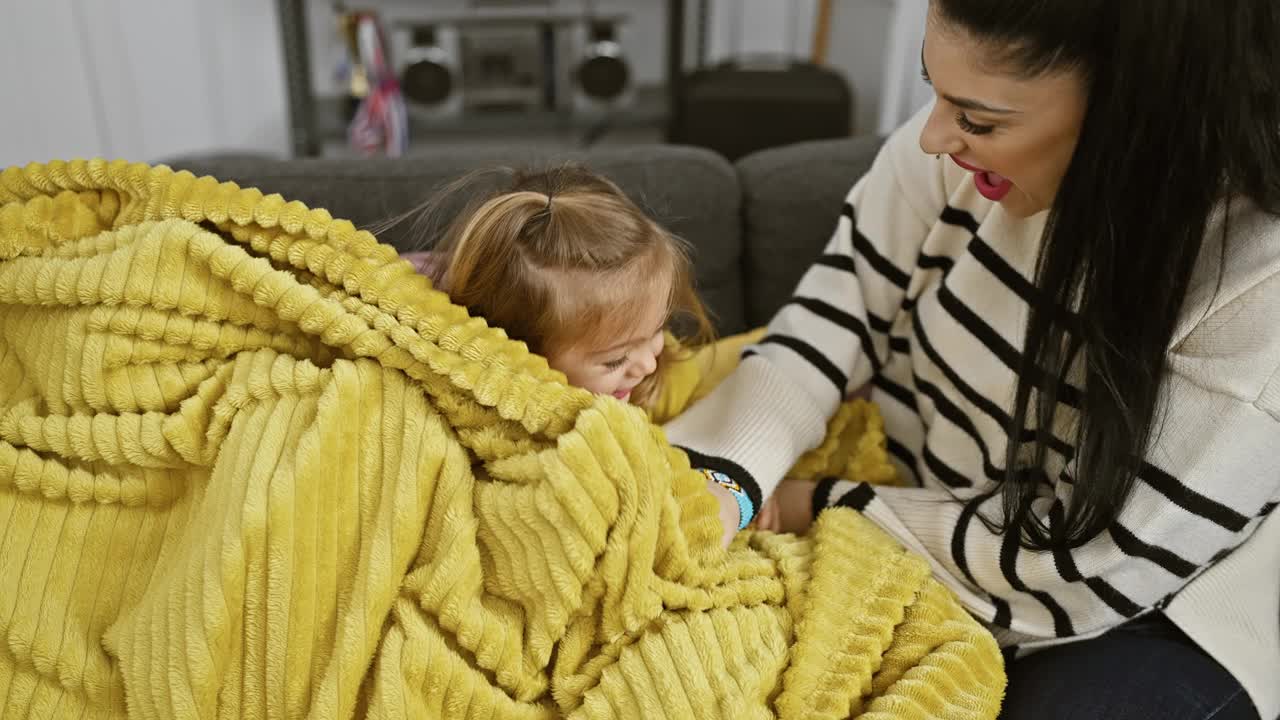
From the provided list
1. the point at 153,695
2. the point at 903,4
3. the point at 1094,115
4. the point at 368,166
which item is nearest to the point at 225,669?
the point at 153,695

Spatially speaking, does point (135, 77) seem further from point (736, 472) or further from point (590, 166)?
point (736, 472)

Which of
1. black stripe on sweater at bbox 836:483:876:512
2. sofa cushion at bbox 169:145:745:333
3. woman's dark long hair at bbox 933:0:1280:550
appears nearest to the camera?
woman's dark long hair at bbox 933:0:1280:550

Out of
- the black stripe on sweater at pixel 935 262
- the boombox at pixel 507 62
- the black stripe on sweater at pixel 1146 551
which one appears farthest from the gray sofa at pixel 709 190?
the boombox at pixel 507 62

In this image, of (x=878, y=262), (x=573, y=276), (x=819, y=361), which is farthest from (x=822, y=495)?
(x=573, y=276)

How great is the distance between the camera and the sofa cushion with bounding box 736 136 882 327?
57.9 inches

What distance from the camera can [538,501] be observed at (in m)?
0.84

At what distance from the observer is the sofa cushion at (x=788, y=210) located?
1472mm

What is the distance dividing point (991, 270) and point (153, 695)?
0.87 metres

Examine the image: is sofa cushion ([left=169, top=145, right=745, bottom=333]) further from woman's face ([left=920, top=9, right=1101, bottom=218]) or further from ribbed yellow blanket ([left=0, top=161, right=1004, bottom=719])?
woman's face ([left=920, top=9, right=1101, bottom=218])

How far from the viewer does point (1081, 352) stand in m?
0.97

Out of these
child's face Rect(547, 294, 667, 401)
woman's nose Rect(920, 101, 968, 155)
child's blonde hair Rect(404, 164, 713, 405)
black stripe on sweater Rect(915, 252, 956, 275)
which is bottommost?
child's face Rect(547, 294, 667, 401)

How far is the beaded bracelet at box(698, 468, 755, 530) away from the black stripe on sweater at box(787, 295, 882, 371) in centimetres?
25

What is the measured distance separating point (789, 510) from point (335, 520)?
20.0 inches

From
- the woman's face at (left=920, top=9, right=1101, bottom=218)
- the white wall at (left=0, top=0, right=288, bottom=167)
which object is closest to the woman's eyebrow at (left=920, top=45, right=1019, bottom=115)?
the woman's face at (left=920, top=9, right=1101, bottom=218)
